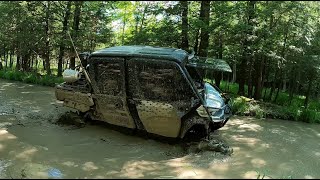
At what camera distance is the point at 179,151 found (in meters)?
6.99

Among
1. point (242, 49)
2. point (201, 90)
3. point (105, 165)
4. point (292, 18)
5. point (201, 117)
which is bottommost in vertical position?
point (105, 165)

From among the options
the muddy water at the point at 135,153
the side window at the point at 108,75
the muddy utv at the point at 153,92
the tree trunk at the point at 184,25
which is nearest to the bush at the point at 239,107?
the muddy water at the point at 135,153

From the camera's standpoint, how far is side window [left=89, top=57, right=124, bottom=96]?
763cm

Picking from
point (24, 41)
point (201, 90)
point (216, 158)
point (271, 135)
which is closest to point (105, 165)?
point (216, 158)

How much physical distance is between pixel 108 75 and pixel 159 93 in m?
1.31

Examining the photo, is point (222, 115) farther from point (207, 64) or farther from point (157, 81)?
point (157, 81)

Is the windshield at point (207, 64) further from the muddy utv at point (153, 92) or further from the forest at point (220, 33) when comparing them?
the forest at point (220, 33)

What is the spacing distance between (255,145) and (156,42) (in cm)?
773

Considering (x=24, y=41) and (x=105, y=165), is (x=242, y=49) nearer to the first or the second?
(x=105, y=165)

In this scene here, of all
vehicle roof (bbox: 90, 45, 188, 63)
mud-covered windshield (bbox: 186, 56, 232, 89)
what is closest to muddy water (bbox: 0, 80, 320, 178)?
mud-covered windshield (bbox: 186, 56, 232, 89)

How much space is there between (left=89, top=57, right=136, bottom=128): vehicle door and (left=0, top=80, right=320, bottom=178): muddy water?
0.44m

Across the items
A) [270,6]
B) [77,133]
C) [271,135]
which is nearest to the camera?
[77,133]

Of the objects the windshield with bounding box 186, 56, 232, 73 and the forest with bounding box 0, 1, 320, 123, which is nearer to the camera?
the windshield with bounding box 186, 56, 232, 73

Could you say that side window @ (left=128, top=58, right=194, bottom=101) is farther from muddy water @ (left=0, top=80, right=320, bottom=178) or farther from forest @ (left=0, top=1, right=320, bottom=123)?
forest @ (left=0, top=1, right=320, bottom=123)
